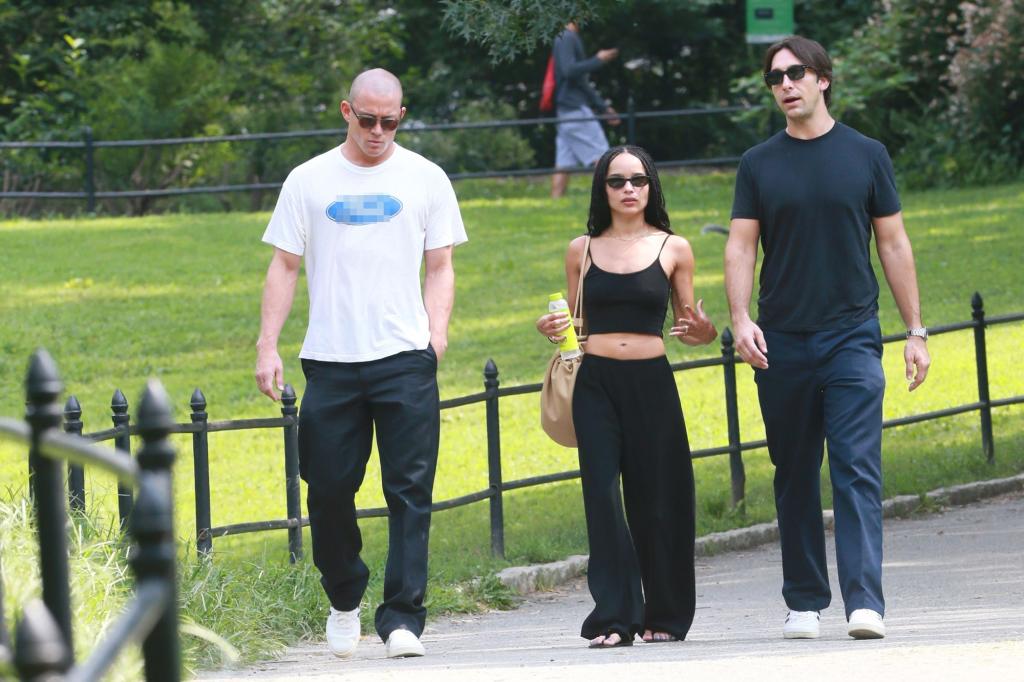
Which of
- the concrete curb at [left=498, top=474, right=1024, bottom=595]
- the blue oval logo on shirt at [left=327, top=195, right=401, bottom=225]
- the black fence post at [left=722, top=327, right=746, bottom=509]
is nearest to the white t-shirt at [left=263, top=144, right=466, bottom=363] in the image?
the blue oval logo on shirt at [left=327, top=195, right=401, bottom=225]

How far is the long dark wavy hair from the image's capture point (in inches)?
251

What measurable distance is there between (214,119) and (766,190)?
16.8 meters

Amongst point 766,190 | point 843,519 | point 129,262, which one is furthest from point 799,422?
point 129,262

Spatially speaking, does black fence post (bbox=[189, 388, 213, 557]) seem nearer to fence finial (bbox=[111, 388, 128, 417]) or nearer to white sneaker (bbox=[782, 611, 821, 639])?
fence finial (bbox=[111, 388, 128, 417])

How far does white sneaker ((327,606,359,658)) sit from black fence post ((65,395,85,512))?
1.08 metres

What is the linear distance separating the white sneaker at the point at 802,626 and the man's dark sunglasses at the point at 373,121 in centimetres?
225

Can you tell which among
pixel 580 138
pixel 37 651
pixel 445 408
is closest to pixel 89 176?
pixel 580 138

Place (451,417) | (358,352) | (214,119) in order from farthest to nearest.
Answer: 1. (214,119)
2. (451,417)
3. (358,352)

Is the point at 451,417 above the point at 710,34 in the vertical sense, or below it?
below

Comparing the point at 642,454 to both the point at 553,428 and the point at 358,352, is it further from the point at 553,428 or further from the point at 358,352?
the point at 358,352

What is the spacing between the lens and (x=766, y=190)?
6.29m

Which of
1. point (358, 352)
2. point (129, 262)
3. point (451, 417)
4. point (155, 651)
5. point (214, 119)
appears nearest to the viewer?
point (155, 651)

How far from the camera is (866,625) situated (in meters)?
5.87

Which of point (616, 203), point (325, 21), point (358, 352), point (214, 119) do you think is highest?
point (325, 21)
